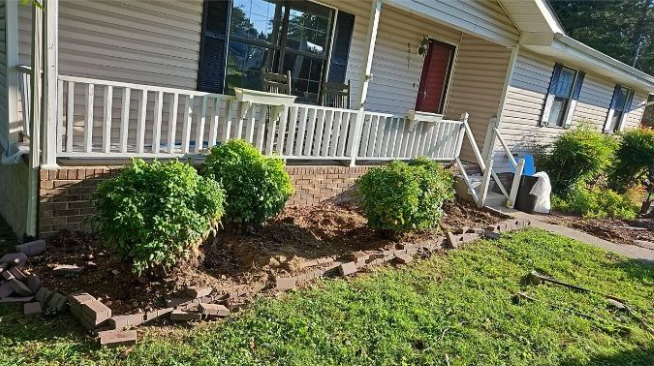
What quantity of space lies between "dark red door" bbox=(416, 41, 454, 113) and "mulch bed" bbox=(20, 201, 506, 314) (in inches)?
200

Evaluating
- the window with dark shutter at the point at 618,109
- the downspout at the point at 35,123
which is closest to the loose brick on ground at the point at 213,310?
the downspout at the point at 35,123

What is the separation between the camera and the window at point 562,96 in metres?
10.9

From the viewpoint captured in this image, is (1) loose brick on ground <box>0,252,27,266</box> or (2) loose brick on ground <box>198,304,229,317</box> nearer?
(2) loose brick on ground <box>198,304,229,317</box>

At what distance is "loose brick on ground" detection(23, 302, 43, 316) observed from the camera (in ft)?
9.67

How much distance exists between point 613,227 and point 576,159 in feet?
7.20

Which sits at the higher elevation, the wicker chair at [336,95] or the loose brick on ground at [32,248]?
the wicker chair at [336,95]

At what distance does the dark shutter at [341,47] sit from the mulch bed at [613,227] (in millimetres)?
4412

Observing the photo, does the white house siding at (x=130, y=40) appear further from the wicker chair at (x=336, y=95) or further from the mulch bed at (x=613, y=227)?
the mulch bed at (x=613, y=227)

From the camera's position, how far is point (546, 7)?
832 centimetres

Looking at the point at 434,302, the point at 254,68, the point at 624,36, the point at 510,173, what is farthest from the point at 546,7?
the point at 624,36

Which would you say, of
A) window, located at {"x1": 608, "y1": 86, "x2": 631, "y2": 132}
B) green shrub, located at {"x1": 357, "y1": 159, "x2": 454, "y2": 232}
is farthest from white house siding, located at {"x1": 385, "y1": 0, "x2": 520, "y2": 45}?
window, located at {"x1": 608, "y1": 86, "x2": 631, "y2": 132}

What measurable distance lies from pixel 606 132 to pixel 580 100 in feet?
8.76

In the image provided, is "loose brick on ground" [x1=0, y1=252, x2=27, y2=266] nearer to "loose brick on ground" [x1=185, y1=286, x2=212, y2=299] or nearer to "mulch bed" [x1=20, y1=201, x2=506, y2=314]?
"mulch bed" [x1=20, y1=201, x2=506, y2=314]

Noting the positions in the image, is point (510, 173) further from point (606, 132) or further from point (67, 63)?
point (67, 63)
